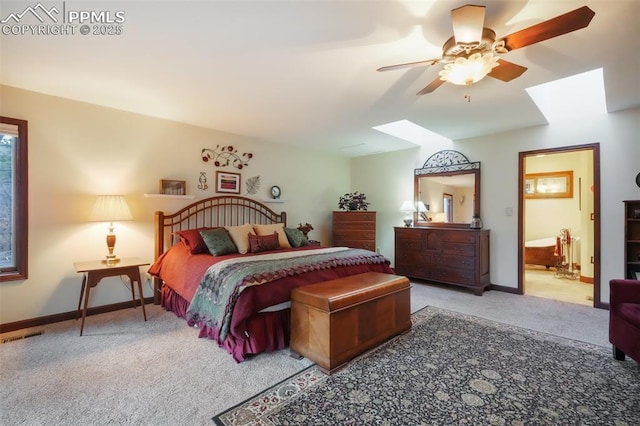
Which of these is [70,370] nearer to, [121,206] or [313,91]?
[121,206]

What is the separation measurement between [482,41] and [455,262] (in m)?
3.34

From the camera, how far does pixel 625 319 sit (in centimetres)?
218

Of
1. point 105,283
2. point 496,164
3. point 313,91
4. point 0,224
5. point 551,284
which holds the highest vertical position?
point 313,91

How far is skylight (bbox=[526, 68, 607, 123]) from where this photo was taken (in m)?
3.35

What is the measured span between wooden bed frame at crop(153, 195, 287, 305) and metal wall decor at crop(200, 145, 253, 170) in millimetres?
524

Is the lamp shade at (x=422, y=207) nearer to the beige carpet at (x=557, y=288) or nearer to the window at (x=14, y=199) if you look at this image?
the beige carpet at (x=557, y=288)

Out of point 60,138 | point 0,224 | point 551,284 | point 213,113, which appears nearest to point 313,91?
point 213,113

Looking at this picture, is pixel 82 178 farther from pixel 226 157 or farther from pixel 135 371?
pixel 135 371

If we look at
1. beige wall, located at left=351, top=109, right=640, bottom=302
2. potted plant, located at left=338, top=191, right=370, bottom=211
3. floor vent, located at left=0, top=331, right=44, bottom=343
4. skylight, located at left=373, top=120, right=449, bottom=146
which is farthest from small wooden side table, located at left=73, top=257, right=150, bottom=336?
beige wall, located at left=351, top=109, right=640, bottom=302

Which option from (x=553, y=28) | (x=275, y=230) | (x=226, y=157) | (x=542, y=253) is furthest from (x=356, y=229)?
(x=553, y=28)

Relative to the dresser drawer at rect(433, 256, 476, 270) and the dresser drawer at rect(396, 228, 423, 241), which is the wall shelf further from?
the dresser drawer at rect(433, 256, 476, 270)

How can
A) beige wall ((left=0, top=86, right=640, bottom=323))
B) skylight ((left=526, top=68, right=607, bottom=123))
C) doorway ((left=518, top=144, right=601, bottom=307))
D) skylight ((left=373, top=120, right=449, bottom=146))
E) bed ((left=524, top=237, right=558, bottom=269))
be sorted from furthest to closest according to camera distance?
bed ((left=524, top=237, right=558, bottom=269))
skylight ((left=373, top=120, right=449, bottom=146))
doorway ((left=518, top=144, right=601, bottom=307))
skylight ((left=526, top=68, right=607, bottom=123))
beige wall ((left=0, top=86, right=640, bottom=323))

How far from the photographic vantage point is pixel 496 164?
14.9 feet

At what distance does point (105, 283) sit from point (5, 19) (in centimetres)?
266
